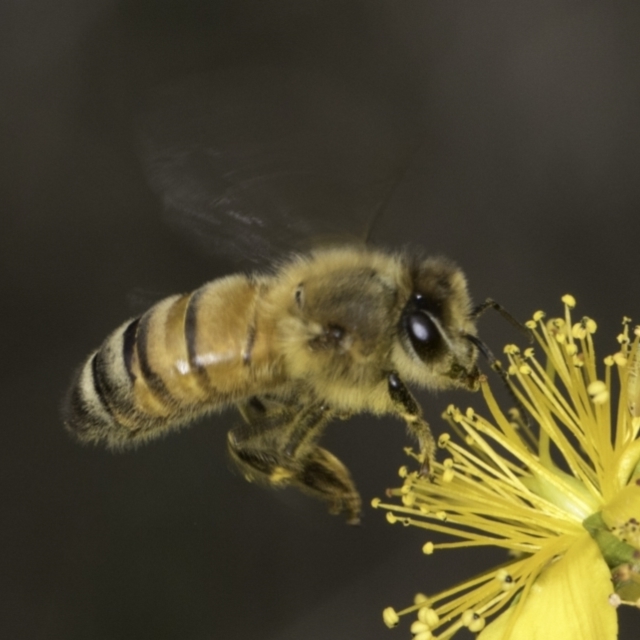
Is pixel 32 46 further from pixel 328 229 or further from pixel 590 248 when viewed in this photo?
pixel 328 229

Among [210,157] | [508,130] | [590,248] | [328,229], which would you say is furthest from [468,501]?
[508,130]

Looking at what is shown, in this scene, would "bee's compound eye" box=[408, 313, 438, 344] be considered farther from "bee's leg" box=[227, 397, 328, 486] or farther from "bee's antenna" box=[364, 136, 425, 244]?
"bee's antenna" box=[364, 136, 425, 244]

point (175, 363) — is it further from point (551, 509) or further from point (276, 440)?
point (551, 509)

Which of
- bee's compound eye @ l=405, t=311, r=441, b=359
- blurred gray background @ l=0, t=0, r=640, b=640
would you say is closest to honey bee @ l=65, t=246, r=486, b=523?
bee's compound eye @ l=405, t=311, r=441, b=359

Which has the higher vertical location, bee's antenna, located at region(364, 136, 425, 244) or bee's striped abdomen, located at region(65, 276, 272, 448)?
bee's antenna, located at region(364, 136, 425, 244)

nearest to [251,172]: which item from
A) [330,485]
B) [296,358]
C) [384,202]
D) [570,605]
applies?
[384,202]

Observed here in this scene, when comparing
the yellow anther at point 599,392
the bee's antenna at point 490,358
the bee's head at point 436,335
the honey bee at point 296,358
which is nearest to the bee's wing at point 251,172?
the honey bee at point 296,358

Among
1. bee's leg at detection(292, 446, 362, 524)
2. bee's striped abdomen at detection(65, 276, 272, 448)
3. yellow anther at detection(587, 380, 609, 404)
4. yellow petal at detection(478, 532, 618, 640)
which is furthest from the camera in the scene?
bee's leg at detection(292, 446, 362, 524)
